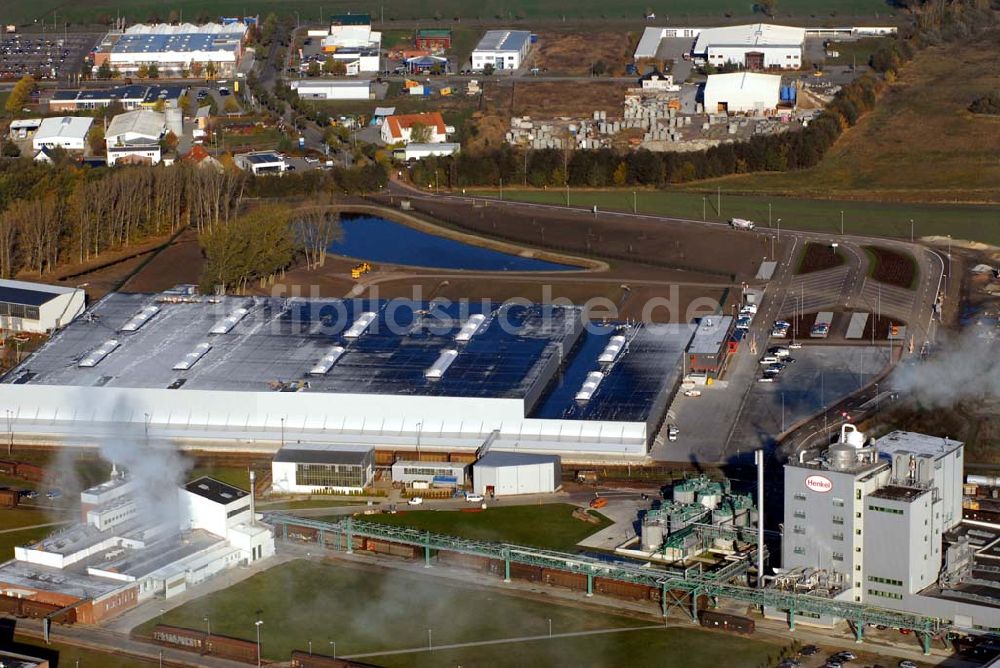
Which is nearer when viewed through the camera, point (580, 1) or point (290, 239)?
point (290, 239)

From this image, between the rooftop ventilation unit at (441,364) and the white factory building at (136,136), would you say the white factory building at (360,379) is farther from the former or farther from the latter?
the white factory building at (136,136)

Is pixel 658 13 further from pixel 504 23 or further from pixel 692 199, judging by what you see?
pixel 692 199

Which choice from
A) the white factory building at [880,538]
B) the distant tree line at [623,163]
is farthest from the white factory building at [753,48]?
the white factory building at [880,538]

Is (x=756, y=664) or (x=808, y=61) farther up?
(x=808, y=61)

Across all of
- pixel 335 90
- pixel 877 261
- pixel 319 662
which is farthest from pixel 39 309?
pixel 335 90

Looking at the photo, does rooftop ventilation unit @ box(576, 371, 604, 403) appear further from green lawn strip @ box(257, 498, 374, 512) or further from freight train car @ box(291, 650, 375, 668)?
freight train car @ box(291, 650, 375, 668)

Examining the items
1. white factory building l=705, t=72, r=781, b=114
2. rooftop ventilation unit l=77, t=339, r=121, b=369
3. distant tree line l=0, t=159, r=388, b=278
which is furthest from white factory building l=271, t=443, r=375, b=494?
white factory building l=705, t=72, r=781, b=114

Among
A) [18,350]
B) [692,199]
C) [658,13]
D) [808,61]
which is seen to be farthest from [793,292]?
[658,13]
